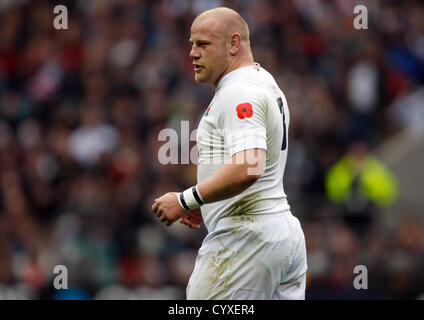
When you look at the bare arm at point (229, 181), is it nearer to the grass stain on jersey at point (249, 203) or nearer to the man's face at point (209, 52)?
the grass stain on jersey at point (249, 203)

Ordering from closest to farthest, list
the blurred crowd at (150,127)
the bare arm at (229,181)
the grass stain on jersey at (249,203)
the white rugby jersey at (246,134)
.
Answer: the bare arm at (229,181), the white rugby jersey at (246,134), the grass stain on jersey at (249,203), the blurred crowd at (150,127)

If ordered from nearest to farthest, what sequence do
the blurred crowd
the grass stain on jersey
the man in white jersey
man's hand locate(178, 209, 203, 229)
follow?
1. the man in white jersey
2. the grass stain on jersey
3. man's hand locate(178, 209, 203, 229)
4. the blurred crowd

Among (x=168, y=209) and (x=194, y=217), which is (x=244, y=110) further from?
(x=194, y=217)

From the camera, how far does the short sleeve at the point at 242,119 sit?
5281 mm

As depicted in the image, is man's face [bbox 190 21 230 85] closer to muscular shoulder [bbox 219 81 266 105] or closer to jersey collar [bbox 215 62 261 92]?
jersey collar [bbox 215 62 261 92]

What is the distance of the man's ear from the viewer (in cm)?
571

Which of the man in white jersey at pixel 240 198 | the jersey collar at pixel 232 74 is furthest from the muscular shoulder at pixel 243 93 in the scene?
the jersey collar at pixel 232 74

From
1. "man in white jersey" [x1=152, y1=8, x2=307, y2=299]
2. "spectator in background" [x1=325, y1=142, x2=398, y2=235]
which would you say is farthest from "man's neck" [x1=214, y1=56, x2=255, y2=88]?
"spectator in background" [x1=325, y1=142, x2=398, y2=235]

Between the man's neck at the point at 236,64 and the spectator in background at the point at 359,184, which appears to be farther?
the spectator in background at the point at 359,184

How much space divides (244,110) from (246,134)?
0.16 meters

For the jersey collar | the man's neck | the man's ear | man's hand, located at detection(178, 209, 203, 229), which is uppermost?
the man's ear

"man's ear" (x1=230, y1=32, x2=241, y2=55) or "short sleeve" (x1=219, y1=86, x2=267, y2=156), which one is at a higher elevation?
"man's ear" (x1=230, y1=32, x2=241, y2=55)

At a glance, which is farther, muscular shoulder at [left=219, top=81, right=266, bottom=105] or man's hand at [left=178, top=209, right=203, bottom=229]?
man's hand at [left=178, top=209, right=203, bottom=229]

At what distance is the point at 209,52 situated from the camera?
18.7 ft
